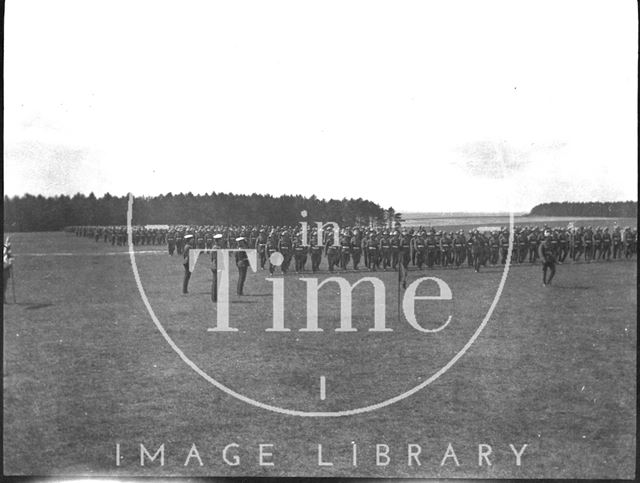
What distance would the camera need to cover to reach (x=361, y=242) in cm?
652

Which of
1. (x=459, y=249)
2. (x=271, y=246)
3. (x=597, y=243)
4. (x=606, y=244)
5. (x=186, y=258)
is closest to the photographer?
(x=271, y=246)

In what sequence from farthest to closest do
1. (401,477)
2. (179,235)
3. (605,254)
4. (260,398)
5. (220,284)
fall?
1. (605,254)
2. (179,235)
3. (220,284)
4. (260,398)
5. (401,477)

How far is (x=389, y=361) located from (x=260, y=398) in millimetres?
1193

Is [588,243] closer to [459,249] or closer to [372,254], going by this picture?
[459,249]

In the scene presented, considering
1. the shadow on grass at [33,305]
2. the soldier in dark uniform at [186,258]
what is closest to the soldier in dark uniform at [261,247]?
the soldier in dark uniform at [186,258]

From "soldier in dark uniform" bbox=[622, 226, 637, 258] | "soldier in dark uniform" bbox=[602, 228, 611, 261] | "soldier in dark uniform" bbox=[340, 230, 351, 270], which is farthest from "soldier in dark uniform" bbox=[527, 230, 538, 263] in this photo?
"soldier in dark uniform" bbox=[340, 230, 351, 270]

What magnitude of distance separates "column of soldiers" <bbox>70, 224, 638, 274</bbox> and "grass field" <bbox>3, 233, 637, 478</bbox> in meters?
0.29

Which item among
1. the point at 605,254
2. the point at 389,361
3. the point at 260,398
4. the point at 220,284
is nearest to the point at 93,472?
the point at 260,398

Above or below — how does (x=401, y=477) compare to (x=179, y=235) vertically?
below

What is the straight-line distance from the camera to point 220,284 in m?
5.70

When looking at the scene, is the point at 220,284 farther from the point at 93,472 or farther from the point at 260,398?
the point at 93,472

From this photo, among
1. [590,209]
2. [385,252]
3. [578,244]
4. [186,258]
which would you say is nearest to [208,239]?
[186,258]

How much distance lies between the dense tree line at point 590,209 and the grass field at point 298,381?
814 mm

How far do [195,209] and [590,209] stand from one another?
3935 mm
